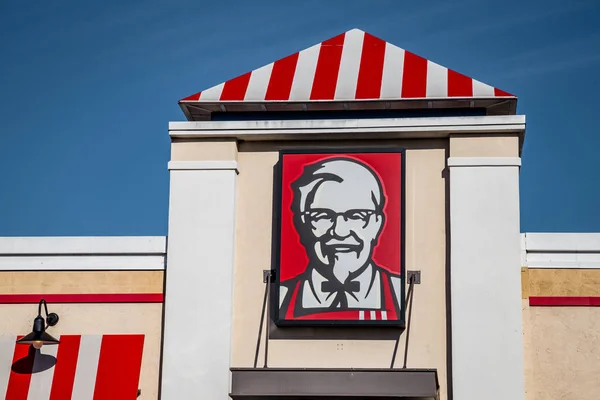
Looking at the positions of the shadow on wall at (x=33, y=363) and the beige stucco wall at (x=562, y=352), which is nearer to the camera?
the beige stucco wall at (x=562, y=352)

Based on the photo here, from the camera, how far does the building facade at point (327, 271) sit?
13617 millimetres

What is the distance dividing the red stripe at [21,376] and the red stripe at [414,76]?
6.26m

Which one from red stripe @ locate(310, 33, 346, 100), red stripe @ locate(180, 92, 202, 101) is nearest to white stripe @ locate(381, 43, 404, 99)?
red stripe @ locate(310, 33, 346, 100)

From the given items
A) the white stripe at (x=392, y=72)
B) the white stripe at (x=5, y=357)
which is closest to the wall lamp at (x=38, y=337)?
the white stripe at (x=5, y=357)

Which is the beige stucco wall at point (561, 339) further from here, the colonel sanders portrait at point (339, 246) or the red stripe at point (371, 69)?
the red stripe at point (371, 69)

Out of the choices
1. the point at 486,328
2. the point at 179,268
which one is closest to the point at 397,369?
the point at 486,328

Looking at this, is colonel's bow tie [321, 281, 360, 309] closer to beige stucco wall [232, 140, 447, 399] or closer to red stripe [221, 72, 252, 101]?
Answer: beige stucco wall [232, 140, 447, 399]

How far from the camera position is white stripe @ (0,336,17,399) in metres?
14.3

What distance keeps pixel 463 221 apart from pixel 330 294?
6.55 ft

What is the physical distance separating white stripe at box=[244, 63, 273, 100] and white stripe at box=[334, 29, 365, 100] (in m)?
1.03

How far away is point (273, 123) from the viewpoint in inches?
574

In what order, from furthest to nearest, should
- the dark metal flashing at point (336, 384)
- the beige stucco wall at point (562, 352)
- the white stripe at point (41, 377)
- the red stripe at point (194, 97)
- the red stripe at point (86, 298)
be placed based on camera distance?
the red stripe at point (194, 97) < the red stripe at point (86, 298) < the white stripe at point (41, 377) < the beige stucco wall at point (562, 352) < the dark metal flashing at point (336, 384)

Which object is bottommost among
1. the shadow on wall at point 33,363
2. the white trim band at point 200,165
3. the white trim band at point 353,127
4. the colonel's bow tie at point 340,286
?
the shadow on wall at point 33,363

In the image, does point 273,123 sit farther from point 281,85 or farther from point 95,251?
point 95,251
